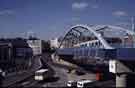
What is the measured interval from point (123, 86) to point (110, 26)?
25220 mm

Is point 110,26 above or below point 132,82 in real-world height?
above

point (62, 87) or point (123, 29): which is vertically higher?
point (123, 29)

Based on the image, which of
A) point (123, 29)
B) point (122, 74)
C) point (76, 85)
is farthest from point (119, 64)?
point (123, 29)

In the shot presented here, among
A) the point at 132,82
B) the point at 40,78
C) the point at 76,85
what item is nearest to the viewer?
the point at 132,82

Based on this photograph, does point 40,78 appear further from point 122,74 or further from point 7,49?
point 7,49

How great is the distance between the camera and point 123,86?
149 ft

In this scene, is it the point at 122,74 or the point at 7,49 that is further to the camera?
the point at 7,49

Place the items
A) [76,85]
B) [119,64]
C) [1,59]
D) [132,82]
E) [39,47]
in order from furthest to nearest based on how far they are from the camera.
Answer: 1. [39,47]
2. [1,59]
3. [76,85]
4. [132,82]
5. [119,64]

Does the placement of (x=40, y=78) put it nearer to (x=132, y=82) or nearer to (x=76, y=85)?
(x=76, y=85)

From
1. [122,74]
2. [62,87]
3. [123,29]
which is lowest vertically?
[62,87]

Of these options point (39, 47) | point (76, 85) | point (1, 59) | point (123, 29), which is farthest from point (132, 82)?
point (39, 47)

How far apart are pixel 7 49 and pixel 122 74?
244 ft

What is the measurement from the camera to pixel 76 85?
52250 mm

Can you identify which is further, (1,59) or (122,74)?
(1,59)
